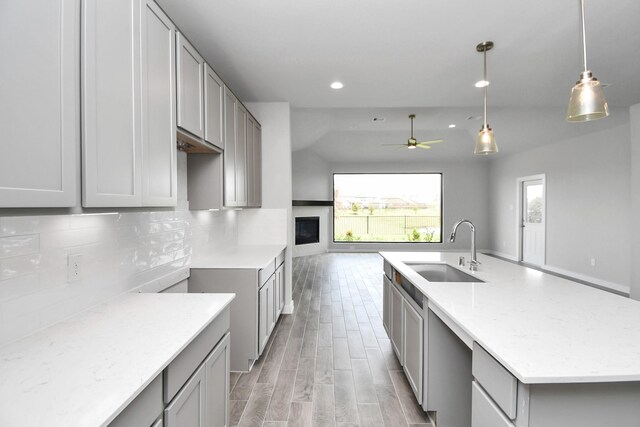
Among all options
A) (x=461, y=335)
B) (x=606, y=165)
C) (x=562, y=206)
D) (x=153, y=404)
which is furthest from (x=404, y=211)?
(x=153, y=404)

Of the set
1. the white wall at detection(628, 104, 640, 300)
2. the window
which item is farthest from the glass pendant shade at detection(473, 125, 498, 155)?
the window

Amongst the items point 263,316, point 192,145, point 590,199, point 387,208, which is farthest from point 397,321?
point 387,208

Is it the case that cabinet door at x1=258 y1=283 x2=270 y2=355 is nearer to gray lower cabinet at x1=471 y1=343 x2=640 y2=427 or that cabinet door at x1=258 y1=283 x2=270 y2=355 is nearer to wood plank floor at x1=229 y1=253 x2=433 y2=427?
wood plank floor at x1=229 y1=253 x2=433 y2=427

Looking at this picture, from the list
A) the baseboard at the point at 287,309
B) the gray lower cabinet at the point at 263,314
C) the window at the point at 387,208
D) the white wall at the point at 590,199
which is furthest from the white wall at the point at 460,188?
the gray lower cabinet at the point at 263,314

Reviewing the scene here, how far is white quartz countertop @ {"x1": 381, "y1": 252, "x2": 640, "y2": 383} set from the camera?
3.09 ft

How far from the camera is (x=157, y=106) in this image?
4.96 ft

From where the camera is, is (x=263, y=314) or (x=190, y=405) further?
(x=263, y=314)

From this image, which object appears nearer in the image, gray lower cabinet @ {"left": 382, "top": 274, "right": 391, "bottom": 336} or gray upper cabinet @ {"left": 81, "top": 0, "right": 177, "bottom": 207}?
gray upper cabinet @ {"left": 81, "top": 0, "right": 177, "bottom": 207}

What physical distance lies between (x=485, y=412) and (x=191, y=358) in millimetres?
1153

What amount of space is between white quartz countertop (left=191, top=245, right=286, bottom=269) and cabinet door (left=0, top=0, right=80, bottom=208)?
1736 millimetres

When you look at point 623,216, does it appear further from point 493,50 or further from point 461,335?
point 461,335

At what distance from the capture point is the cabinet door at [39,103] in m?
0.80

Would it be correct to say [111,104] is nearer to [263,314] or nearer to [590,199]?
[263,314]

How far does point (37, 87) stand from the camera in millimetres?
873
